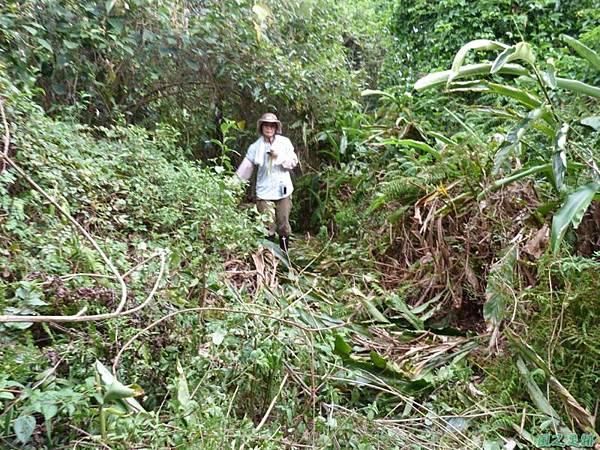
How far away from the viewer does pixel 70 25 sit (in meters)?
3.78

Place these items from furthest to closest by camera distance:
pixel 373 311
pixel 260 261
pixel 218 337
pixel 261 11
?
pixel 261 11, pixel 260 261, pixel 373 311, pixel 218 337

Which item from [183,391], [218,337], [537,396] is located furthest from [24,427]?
[537,396]

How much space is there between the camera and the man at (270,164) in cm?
Result: 478

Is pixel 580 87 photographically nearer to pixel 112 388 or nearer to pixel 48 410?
pixel 112 388

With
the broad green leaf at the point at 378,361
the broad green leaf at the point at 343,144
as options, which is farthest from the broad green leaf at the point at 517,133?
the broad green leaf at the point at 343,144

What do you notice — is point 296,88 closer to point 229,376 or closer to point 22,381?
point 229,376

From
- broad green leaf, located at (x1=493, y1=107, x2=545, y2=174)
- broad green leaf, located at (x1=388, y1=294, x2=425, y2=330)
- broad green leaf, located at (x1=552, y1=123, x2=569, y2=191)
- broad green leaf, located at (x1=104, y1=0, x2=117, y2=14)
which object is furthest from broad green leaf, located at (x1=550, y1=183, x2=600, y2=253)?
broad green leaf, located at (x1=104, y1=0, x2=117, y2=14)

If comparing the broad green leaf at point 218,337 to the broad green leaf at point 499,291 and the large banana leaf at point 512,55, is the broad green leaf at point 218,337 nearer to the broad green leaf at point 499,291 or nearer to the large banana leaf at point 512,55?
the broad green leaf at point 499,291

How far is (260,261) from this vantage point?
11.7ft

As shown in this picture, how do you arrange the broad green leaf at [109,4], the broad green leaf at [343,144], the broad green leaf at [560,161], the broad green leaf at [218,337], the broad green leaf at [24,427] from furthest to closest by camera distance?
1. the broad green leaf at [343,144]
2. the broad green leaf at [109,4]
3. the broad green leaf at [560,161]
4. the broad green leaf at [218,337]
5. the broad green leaf at [24,427]

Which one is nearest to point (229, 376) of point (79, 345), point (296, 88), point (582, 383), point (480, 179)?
point (79, 345)

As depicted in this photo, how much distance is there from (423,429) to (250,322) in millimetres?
A: 901

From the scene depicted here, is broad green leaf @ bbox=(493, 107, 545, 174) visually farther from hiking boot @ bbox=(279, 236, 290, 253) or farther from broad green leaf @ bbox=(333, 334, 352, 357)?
hiking boot @ bbox=(279, 236, 290, 253)

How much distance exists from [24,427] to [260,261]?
2.10m
